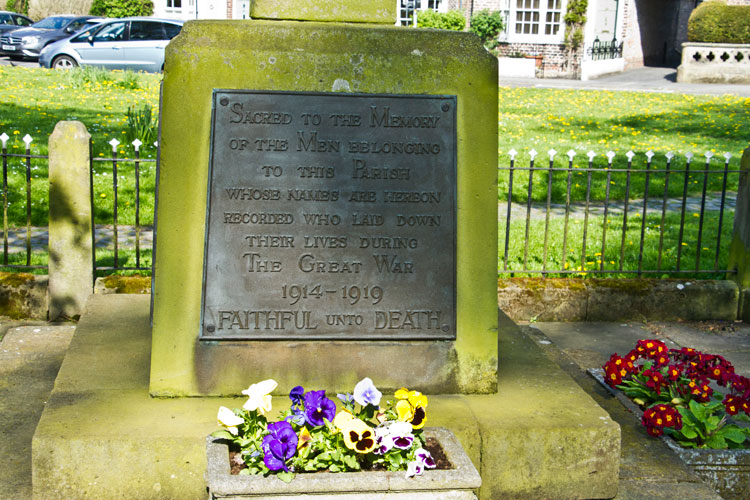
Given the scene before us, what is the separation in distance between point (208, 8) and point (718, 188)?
917 inches

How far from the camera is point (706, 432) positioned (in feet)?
13.7

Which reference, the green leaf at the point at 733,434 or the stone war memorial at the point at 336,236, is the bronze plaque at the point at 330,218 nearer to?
the stone war memorial at the point at 336,236

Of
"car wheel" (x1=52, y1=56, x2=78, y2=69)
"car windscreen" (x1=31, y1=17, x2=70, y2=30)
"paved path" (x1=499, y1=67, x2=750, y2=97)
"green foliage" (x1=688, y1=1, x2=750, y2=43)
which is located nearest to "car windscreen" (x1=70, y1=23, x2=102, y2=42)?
"car wheel" (x1=52, y1=56, x2=78, y2=69)

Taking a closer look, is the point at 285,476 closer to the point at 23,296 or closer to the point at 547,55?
the point at 23,296

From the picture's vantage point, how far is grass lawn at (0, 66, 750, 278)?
842cm

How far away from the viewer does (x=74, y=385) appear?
3736 mm

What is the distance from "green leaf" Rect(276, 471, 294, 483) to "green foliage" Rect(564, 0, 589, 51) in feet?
91.7

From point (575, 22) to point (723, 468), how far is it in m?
26.7

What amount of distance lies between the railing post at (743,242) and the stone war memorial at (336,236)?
353cm

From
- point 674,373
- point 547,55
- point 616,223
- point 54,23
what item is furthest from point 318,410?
point 547,55

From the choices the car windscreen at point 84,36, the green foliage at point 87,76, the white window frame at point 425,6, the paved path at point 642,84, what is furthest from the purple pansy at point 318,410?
the white window frame at point 425,6

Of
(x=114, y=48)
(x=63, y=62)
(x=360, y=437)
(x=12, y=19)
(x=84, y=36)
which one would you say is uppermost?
(x=12, y=19)

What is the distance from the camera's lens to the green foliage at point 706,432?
163 inches

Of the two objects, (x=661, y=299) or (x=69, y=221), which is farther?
(x=661, y=299)
